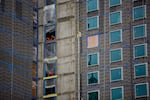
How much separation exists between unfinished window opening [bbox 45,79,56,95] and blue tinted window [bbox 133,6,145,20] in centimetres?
1572

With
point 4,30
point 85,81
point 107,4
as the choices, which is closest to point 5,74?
point 4,30

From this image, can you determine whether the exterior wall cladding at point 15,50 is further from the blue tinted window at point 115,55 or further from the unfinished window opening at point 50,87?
the blue tinted window at point 115,55

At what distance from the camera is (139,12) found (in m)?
87.4

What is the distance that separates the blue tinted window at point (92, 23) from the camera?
90.2 metres

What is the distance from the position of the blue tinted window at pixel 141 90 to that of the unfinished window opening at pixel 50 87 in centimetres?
1362

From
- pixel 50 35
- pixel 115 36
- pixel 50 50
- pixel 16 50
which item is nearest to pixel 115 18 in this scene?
pixel 115 36

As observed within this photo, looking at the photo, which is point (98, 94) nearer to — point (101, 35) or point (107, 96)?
point (107, 96)

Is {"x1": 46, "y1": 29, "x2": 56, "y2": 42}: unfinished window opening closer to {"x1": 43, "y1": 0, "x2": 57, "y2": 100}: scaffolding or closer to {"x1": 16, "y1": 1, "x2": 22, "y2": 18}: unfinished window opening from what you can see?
{"x1": 43, "y1": 0, "x2": 57, "y2": 100}: scaffolding

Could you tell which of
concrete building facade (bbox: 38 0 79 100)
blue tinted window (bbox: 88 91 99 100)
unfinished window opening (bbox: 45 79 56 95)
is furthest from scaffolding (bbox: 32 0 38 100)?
blue tinted window (bbox: 88 91 99 100)

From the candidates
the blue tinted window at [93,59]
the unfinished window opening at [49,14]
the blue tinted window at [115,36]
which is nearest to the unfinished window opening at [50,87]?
the blue tinted window at [93,59]

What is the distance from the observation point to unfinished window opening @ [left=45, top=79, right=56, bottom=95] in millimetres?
92562

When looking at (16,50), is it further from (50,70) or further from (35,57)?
(50,70)

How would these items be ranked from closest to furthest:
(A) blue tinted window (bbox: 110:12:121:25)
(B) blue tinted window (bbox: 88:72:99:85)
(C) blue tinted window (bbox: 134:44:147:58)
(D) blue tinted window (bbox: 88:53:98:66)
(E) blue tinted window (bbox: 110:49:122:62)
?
(C) blue tinted window (bbox: 134:44:147:58), (E) blue tinted window (bbox: 110:49:122:62), (B) blue tinted window (bbox: 88:72:99:85), (A) blue tinted window (bbox: 110:12:121:25), (D) blue tinted window (bbox: 88:53:98:66)

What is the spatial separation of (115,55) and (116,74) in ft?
8.92
